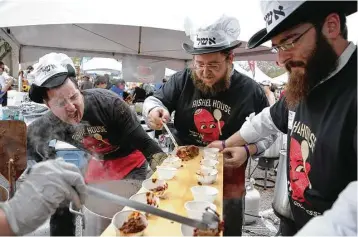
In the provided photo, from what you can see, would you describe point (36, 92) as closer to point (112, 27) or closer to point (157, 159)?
point (157, 159)

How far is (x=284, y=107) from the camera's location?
2158 millimetres

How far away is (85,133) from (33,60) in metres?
3.23

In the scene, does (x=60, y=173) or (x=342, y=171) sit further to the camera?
(x=342, y=171)

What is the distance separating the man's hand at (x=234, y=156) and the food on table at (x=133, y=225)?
1394 millimetres

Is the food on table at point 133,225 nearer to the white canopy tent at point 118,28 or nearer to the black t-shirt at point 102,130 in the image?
the black t-shirt at point 102,130

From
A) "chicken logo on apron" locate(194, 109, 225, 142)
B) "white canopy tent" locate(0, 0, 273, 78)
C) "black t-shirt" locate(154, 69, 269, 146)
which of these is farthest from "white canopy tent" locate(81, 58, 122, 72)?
"chicken logo on apron" locate(194, 109, 225, 142)

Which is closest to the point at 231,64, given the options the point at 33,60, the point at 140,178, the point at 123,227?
the point at 140,178

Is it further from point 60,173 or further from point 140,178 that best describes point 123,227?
point 140,178

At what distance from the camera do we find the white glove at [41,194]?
1183mm

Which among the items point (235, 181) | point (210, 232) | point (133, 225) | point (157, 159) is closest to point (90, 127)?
point (157, 159)

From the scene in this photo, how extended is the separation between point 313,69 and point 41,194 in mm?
1401

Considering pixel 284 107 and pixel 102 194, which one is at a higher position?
pixel 284 107

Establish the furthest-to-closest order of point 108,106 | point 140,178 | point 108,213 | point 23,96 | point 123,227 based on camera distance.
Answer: point 23,96
point 140,178
point 108,106
point 108,213
point 123,227

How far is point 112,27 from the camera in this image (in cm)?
498
